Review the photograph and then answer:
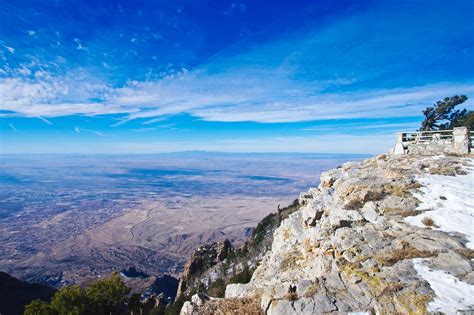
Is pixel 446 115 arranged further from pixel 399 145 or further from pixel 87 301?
pixel 87 301

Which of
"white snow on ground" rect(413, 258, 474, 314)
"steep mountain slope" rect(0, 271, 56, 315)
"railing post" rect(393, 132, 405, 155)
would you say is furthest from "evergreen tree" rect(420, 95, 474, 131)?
"steep mountain slope" rect(0, 271, 56, 315)

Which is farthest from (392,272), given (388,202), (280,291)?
(388,202)

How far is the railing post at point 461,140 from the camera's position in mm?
21844

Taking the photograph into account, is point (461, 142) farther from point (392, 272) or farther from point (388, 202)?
point (392, 272)

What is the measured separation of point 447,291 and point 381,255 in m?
2.37

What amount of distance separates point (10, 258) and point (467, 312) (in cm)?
16391

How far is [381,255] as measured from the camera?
32.1 ft

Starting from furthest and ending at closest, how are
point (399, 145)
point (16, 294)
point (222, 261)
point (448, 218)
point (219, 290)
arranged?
point (222, 261) < point (16, 294) < point (219, 290) < point (399, 145) < point (448, 218)

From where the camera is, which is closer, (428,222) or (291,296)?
(291,296)

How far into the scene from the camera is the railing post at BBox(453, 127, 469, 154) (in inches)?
860

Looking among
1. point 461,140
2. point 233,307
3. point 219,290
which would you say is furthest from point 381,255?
point 219,290

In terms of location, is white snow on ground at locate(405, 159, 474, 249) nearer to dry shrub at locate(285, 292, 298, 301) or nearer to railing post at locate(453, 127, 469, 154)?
dry shrub at locate(285, 292, 298, 301)

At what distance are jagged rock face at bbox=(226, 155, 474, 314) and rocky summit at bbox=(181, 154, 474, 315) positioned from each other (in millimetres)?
28

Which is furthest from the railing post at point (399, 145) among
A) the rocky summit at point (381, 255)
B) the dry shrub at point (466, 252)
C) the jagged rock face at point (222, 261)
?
the jagged rock face at point (222, 261)
